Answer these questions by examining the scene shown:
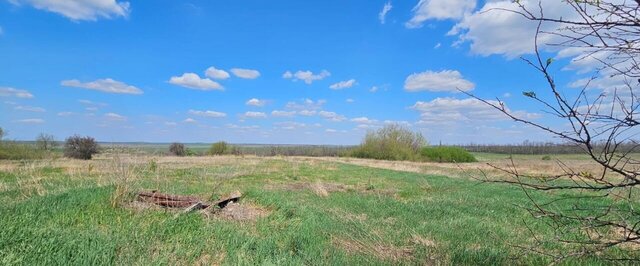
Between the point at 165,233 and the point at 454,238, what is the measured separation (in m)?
4.91

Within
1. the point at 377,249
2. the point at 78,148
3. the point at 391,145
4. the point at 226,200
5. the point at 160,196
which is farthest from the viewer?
the point at 391,145

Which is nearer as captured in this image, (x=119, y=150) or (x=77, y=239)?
(x=77, y=239)

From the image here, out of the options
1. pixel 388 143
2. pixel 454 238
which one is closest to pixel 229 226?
pixel 454 238

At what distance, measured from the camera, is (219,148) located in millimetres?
83250

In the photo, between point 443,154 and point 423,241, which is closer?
point 423,241

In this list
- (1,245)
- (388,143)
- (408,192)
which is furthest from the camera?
(388,143)

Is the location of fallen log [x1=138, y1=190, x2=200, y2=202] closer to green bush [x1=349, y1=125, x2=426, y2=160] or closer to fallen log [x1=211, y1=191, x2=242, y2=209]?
fallen log [x1=211, y1=191, x2=242, y2=209]

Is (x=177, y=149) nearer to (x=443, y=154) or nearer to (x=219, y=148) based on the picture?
(x=219, y=148)

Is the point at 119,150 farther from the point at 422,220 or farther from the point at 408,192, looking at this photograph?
the point at 408,192

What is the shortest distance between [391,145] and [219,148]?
35.7 meters

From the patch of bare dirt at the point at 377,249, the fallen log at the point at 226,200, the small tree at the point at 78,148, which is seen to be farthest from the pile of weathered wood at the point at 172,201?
the small tree at the point at 78,148

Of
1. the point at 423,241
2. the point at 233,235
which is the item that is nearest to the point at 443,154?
the point at 423,241

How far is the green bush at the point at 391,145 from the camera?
240 feet

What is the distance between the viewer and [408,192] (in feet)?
54.7
